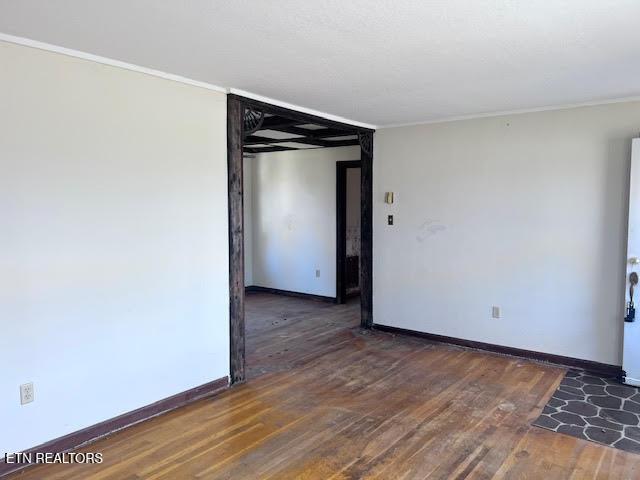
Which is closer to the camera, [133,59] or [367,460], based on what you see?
[367,460]

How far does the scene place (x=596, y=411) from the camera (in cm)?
337

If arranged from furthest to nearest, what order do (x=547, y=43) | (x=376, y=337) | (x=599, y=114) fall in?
(x=376, y=337) → (x=599, y=114) → (x=547, y=43)

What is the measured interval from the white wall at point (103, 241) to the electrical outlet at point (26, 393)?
30 mm

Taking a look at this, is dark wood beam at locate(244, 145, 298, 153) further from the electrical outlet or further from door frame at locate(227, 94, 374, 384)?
the electrical outlet

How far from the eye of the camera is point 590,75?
128 inches

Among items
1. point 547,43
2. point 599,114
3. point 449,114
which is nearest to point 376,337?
point 449,114

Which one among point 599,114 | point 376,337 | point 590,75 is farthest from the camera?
point 376,337

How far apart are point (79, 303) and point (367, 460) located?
1950mm

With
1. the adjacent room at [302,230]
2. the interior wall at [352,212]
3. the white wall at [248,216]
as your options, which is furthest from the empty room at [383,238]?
the white wall at [248,216]

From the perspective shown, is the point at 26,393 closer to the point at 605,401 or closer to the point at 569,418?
the point at 569,418

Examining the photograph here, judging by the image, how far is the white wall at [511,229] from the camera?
4094 millimetres

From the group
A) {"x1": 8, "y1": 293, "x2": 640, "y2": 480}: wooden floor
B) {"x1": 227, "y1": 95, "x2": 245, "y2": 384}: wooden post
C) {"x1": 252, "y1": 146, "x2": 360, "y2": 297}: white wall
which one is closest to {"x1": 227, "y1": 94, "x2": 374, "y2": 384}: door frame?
{"x1": 227, "y1": 95, "x2": 245, "y2": 384}: wooden post

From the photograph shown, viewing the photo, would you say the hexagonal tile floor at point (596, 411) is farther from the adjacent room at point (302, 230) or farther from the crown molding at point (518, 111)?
the adjacent room at point (302, 230)

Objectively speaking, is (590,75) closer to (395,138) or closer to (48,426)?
(395,138)
